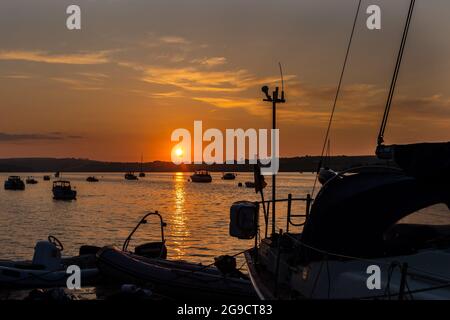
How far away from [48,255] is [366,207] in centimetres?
1707

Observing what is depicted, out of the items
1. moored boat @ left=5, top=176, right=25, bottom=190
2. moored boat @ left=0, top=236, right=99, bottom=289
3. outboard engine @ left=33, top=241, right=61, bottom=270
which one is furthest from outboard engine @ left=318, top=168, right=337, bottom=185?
moored boat @ left=5, top=176, right=25, bottom=190

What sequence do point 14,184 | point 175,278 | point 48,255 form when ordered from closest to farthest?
point 175,278, point 48,255, point 14,184

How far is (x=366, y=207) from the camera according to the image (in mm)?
8883

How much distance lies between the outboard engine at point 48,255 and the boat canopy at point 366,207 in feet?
51.4

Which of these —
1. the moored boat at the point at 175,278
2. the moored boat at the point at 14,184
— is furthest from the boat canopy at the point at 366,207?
the moored boat at the point at 14,184

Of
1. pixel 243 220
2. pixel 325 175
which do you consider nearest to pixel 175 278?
pixel 243 220

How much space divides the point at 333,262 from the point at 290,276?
1552 mm

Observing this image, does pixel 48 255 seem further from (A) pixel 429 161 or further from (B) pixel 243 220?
(A) pixel 429 161

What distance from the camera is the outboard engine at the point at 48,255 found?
2255 cm

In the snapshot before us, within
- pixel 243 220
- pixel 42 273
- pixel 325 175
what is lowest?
pixel 42 273

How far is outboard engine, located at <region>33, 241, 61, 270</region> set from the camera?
22547mm
